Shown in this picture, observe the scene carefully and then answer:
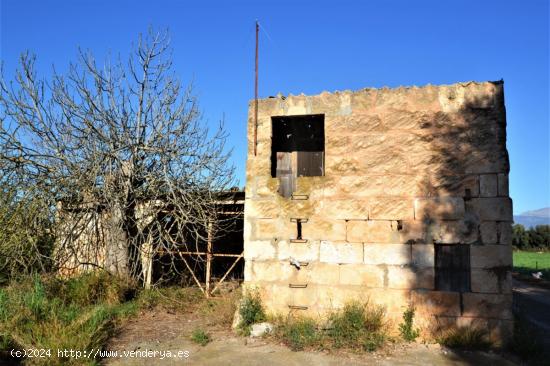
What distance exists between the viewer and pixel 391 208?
21.6ft

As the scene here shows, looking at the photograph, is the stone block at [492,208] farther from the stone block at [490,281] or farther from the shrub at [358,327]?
the shrub at [358,327]

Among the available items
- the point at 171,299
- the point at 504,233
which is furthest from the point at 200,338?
the point at 504,233

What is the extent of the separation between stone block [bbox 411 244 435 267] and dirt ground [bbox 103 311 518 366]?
3.95ft

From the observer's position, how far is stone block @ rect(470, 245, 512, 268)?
607 cm

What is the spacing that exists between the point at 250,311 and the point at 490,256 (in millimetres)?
3858

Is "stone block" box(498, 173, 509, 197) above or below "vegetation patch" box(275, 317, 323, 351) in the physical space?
above

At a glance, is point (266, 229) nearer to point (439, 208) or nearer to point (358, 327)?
point (358, 327)

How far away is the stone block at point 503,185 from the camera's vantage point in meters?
6.13

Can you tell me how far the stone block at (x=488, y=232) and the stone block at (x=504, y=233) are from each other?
0.07 m

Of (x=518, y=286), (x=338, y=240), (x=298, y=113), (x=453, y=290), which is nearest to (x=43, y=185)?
(x=298, y=113)

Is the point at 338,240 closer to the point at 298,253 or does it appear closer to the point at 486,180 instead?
the point at 298,253

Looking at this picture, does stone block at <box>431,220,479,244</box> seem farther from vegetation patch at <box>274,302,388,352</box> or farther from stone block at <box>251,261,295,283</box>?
stone block at <box>251,261,295,283</box>

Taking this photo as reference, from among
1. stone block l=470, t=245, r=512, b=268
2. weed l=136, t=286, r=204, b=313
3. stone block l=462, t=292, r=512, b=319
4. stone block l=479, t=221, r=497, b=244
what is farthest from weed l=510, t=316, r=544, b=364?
weed l=136, t=286, r=204, b=313

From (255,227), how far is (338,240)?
57.4 inches
